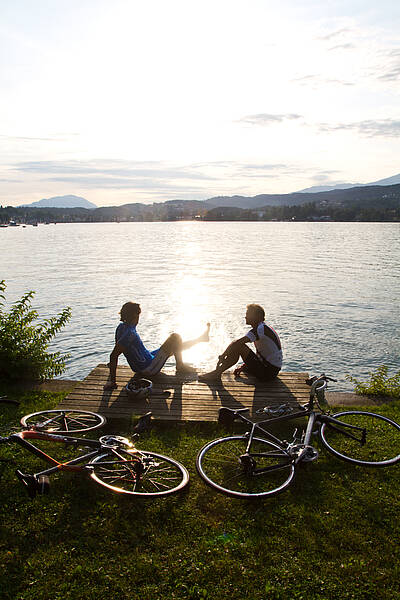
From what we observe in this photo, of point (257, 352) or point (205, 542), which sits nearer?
point (205, 542)

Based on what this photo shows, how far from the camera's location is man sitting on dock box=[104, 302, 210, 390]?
29.4 ft

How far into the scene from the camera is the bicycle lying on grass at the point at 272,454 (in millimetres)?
5941

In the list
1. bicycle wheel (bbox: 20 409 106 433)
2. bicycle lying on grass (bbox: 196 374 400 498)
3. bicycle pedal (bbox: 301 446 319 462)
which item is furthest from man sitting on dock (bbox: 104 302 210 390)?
bicycle pedal (bbox: 301 446 319 462)

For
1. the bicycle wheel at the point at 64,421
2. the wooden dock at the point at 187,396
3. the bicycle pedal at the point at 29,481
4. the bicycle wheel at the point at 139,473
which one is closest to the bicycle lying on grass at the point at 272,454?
the bicycle wheel at the point at 139,473

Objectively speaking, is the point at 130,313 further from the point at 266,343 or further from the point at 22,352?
the point at 22,352

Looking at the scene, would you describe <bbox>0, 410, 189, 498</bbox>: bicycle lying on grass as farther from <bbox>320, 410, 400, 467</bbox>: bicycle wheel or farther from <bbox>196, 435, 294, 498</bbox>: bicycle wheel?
<bbox>320, 410, 400, 467</bbox>: bicycle wheel

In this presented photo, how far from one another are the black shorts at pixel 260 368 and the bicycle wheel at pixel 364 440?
203cm

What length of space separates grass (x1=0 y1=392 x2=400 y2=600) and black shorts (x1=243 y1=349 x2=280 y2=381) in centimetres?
315

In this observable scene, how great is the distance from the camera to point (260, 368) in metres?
9.57

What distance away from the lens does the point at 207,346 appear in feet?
66.1

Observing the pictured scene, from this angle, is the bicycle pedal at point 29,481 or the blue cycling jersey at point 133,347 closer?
the bicycle pedal at point 29,481

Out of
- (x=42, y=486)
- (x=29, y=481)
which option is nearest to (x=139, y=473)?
(x=42, y=486)

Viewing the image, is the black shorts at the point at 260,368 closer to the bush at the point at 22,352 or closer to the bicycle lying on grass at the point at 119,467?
the bicycle lying on grass at the point at 119,467

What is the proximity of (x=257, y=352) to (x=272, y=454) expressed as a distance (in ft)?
12.4
